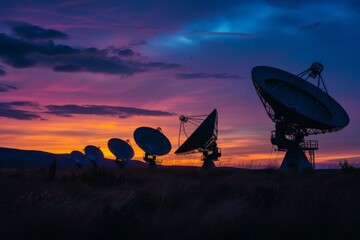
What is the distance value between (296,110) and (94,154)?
50195 millimetres

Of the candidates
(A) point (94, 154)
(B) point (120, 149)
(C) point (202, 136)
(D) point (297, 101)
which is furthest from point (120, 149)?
(D) point (297, 101)

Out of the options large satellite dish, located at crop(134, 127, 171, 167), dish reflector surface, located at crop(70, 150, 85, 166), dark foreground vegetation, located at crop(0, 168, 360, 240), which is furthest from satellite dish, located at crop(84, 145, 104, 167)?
dark foreground vegetation, located at crop(0, 168, 360, 240)

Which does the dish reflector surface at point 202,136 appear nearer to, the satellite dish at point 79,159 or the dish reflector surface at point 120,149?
the dish reflector surface at point 120,149

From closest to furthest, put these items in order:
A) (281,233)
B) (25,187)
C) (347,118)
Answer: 1. (281,233)
2. (25,187)
3. (347,118)

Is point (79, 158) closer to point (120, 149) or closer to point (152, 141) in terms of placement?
point (120, 149)

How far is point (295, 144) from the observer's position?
150ft

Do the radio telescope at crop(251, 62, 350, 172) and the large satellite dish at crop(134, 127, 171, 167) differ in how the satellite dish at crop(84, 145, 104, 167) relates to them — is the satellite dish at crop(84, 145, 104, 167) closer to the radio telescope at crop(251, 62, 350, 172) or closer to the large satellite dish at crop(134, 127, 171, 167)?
the large satellite dish at crop(134, 127, 171, 167)

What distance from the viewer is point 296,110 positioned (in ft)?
135

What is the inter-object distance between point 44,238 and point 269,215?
5697 mm

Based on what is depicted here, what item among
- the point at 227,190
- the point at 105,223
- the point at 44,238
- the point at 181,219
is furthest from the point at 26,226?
the point at 227,190

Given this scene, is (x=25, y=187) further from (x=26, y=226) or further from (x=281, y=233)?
(x=281, y=233)

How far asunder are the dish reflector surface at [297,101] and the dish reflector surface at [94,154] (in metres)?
46.0

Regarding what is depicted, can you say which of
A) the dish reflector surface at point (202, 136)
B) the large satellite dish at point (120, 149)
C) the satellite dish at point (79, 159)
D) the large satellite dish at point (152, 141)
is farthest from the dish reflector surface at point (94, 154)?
the dish reflector surface at point (202, 136)

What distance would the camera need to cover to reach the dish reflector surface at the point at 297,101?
1620 inches
